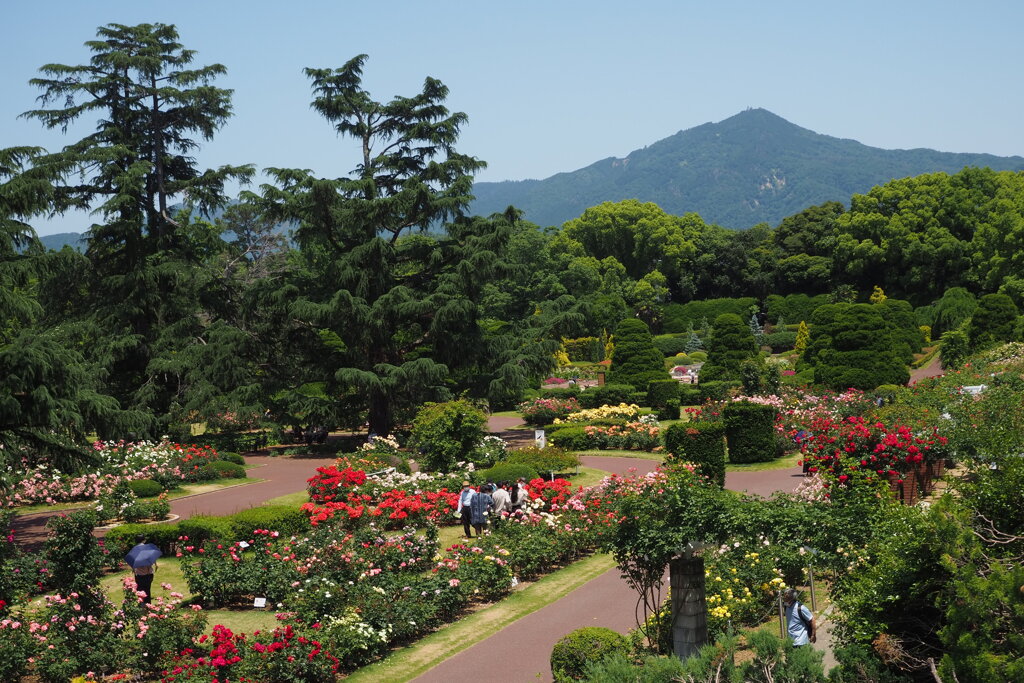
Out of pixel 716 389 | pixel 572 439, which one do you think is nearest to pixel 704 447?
pixel 572 439

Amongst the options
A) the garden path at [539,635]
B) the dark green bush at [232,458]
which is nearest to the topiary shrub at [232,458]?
the dark green bush at [232,458]

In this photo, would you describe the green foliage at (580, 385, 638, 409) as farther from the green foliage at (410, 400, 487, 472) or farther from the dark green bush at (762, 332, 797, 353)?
the dark green bush at (762, 332, 797, 353)

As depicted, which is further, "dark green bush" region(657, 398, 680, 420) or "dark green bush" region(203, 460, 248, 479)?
"dark green bush" region(657, 398, 680, 420)

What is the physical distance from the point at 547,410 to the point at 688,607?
20541 millimetres

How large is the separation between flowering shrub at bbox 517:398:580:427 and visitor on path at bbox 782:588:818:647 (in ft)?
64.7

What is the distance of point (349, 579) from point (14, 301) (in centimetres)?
762

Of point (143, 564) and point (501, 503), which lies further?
point (501, 503)

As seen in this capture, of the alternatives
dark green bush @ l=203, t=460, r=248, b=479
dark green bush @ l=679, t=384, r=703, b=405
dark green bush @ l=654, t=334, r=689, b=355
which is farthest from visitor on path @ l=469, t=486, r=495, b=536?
dark green bush @ l=654, t=334, r=689, b=355

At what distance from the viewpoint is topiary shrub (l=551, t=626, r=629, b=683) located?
347 inches

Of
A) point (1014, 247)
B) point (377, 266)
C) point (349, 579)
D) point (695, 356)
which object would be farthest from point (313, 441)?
point (1014, 247)

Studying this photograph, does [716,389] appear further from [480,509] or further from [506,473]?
[480,509]

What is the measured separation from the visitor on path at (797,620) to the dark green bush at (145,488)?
1425cm

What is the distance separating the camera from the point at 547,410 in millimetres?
29125

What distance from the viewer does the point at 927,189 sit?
2263 inches
